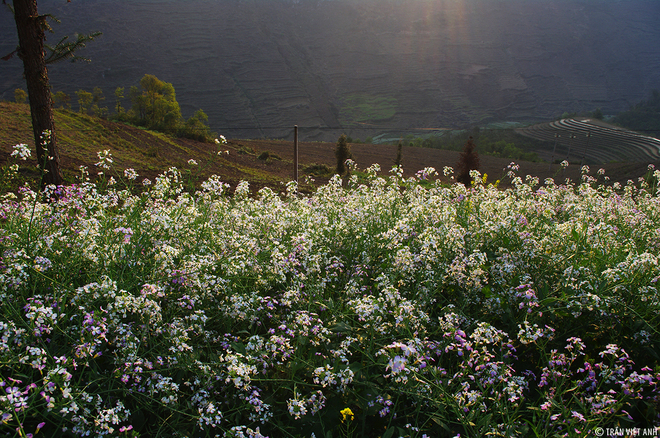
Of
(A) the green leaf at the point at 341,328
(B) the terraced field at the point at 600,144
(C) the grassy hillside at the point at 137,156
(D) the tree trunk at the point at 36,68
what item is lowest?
(B) the terraced field at the point at 600,144

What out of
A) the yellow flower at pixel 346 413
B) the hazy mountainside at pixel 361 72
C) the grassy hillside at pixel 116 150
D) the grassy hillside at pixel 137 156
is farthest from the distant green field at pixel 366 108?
the yellow flower at pixel 346 413

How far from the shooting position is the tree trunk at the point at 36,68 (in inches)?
312

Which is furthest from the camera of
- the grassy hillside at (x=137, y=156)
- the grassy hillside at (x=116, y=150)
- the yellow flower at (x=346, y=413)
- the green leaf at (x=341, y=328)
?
the grassy hillside at (x=116, y=150)

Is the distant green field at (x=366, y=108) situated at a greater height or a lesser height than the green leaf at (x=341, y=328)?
lesser

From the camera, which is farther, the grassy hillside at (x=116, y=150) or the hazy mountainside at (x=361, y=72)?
the hazy mountainside at (x=361, y=72)

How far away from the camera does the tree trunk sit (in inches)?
312

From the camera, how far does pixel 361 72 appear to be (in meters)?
177

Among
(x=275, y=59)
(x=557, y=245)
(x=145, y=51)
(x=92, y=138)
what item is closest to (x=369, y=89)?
(x=275, y=59)

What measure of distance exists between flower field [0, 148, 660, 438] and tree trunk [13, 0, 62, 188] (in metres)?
4.38

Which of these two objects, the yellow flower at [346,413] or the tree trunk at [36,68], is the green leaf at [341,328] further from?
the tree trunk at [36,68]

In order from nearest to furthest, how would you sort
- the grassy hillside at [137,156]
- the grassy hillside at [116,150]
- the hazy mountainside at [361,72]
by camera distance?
the grassy hillside at [137,156], the grassy hillside at [116,150], the hazy mountainside at [361,72]

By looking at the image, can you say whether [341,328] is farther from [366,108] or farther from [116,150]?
[366,108]

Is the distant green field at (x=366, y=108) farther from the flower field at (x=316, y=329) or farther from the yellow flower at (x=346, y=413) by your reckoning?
the yellow flower at (x=346, y=413)

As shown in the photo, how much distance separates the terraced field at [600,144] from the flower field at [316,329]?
167ft
